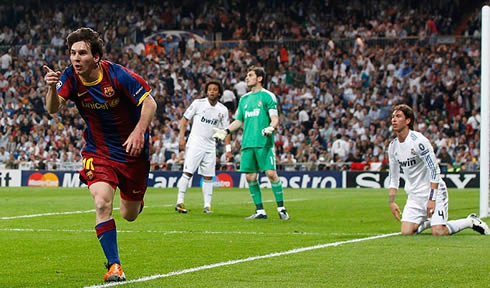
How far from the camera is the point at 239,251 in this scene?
955 centimetres

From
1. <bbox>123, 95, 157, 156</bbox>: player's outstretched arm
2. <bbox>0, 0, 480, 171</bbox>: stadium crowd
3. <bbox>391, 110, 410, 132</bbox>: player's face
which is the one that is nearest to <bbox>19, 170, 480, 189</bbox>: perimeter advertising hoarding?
→ <bbox>0, 0, 480, 171</bbox>: stadium crowd

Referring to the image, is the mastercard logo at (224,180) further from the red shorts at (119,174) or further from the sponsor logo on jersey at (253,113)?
the red shorts at (119,174)

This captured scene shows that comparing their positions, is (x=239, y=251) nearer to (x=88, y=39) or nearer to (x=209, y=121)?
(x=88, y=39)

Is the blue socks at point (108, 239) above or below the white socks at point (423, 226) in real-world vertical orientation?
above

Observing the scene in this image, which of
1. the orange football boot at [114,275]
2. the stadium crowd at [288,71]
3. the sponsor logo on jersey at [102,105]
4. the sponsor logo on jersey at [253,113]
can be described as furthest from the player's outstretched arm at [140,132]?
the stadium crowd at [288,71]

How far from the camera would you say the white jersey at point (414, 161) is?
1166cm

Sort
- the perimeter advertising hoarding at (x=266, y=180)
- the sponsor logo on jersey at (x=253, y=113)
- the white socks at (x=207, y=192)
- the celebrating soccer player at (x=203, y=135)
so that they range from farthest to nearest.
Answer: the perimeter advertising hoarding at (x=266, y=180) < the celebrating soccer player at (x=203, y=135) < the white socks at (x=207, y=192) < the sponsor logo on jersey at (x=253, y=113)

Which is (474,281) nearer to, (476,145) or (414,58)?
(476,145)

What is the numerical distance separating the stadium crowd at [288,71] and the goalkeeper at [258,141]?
50.2ft

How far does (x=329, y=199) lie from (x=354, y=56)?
14.3 m

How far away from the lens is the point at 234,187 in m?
30.4

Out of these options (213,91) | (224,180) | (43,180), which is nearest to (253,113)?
(213,91)

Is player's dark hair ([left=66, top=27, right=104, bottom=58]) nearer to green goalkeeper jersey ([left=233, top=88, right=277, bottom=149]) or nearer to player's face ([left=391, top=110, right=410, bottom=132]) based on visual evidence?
player's face ([left=391, top=110, right=410, bottom=132])

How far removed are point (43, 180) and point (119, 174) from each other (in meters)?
25.3
